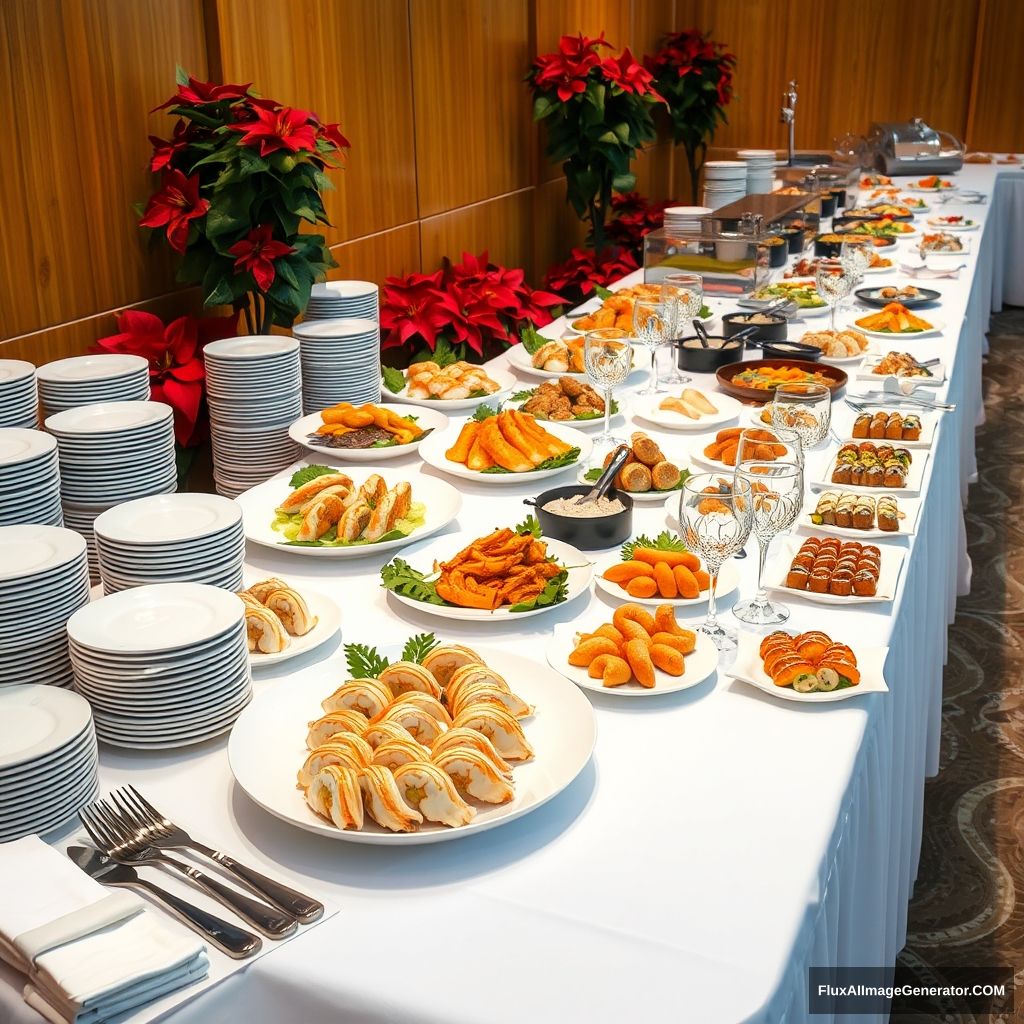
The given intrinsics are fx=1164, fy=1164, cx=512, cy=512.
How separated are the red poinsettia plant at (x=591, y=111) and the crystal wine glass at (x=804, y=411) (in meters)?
2.87

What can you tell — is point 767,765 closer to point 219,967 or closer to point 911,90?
point 219,967

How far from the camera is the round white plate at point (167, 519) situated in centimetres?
144

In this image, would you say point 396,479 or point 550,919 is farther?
point 396,479

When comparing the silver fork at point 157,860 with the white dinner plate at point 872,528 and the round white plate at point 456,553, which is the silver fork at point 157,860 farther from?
the white dinner plate at point 872,528

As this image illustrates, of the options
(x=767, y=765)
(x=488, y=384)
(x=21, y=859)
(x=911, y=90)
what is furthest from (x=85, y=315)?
(x=911, y=90)

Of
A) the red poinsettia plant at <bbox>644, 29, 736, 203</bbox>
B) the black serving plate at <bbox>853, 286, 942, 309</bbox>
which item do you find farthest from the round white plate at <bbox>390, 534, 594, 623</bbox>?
the red poinsettia plant at <bbox>644, 29, 736, 203</bbox>

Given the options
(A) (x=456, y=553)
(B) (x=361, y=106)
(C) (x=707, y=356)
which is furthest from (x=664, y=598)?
(B) (x=361, y=106)

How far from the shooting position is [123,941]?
3.11ft

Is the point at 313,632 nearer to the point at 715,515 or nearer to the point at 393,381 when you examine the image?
the point at 715,515

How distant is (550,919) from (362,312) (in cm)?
200

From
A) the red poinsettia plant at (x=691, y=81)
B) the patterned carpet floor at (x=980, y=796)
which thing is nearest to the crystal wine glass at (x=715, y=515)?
the patterned carpet floor at (x=980, y=796)

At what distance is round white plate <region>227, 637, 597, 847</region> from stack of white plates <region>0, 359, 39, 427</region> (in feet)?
2.60

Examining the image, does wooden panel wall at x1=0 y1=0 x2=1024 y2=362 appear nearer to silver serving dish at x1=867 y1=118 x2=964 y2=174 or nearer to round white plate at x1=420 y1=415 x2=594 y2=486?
round white plate at x1=420 y1=415 x2=594 y2=486

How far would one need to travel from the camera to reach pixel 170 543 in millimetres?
1426
